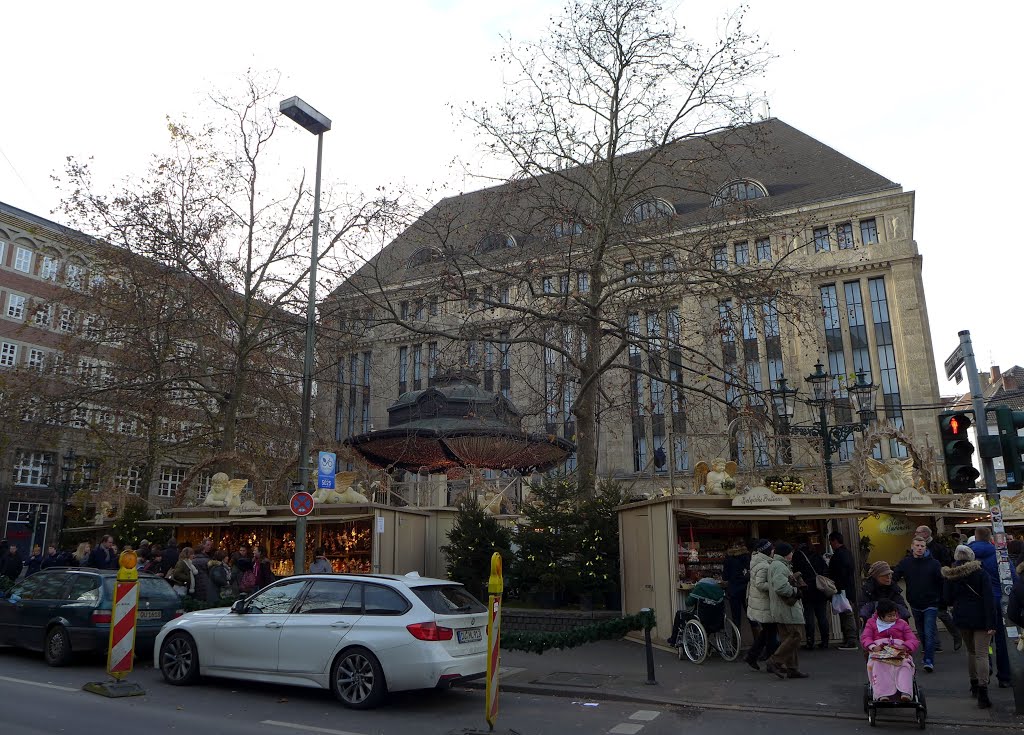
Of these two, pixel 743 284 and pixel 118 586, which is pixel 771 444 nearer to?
pixel 743 284

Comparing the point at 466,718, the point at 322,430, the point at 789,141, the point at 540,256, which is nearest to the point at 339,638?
the point at 466,718

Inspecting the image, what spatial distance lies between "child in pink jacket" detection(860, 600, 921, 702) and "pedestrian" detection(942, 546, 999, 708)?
127 cm

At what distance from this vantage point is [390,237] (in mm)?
26391

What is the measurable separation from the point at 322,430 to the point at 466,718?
84.1 ft

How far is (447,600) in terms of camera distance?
29.7 feet

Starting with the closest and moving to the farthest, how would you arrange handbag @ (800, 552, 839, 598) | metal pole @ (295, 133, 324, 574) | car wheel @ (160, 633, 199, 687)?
1. car wheel @ (160, 633, 199, 687)
2. handbag @ (800, 552, 839, 598)
3. metal pole @ (295, 133, 324, 574)

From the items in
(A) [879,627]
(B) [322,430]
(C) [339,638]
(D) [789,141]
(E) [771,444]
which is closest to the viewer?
(A) [879,627]

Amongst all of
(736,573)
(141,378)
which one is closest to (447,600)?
(736,573)

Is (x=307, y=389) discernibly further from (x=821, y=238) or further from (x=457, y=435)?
(x=821, y=238)

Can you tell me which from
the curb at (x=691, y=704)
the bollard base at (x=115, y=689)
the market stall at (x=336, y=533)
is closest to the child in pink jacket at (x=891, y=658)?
the curb at (x=691, y=704)

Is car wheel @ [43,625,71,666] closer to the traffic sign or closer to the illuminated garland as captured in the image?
the traffic sign

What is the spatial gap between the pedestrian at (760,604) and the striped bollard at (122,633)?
805 cm

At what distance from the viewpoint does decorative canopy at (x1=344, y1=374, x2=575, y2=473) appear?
20.0m

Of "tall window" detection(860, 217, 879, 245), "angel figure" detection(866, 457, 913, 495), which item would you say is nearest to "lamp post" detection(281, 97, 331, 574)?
"angel figure" detection(866, 457, 913, 495)
